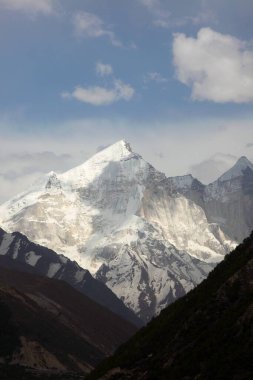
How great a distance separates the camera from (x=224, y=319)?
83.4 metres

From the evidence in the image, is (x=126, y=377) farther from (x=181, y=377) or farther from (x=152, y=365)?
(x=181, y=377)

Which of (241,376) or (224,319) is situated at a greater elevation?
(224,319)

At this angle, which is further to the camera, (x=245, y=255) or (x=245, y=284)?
(x=245, y=255)

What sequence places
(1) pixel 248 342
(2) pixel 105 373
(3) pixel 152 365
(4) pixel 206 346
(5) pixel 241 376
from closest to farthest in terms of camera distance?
(5) pixel 241 376 < (1) pixel 248 342 < (4) pixel 206 346 < (3) pixel 152 365 < (2) pixel 105 373

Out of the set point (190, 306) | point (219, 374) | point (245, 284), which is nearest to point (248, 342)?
point (219, 374)

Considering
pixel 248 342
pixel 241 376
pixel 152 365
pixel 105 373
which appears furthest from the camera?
pixel 105 373

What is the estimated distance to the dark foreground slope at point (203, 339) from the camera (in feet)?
244

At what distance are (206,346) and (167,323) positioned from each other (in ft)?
67.7

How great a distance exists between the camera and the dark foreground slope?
244 feet

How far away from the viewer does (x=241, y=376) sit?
67750 mm

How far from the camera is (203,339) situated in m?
83.4

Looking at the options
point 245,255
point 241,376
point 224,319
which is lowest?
point 241,376

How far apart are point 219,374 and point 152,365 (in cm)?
1782

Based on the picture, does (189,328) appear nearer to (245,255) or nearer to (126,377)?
(126,377)
